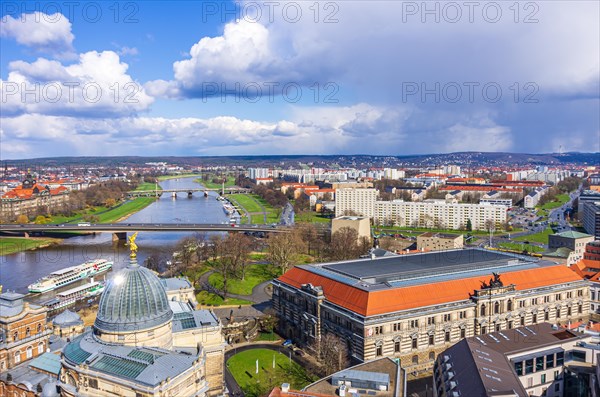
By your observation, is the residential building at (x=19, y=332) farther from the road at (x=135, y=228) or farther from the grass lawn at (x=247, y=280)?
the road at (x=135, y=228)

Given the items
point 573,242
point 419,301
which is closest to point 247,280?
point 419,301

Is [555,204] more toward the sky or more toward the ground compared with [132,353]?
more toward the ground

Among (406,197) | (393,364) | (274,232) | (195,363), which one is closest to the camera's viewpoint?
(195,363)

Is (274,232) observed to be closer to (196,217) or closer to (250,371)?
(196,217)

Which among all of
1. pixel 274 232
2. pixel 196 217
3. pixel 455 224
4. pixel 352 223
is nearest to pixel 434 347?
pixel 352 223

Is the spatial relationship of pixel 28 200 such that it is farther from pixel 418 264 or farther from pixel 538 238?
pixel 538 238

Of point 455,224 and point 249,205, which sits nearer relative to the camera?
point 455,224

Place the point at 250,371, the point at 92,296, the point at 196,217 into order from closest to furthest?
1. the point at 250,371
2. the point at 92,296
3. the point at 196,217
